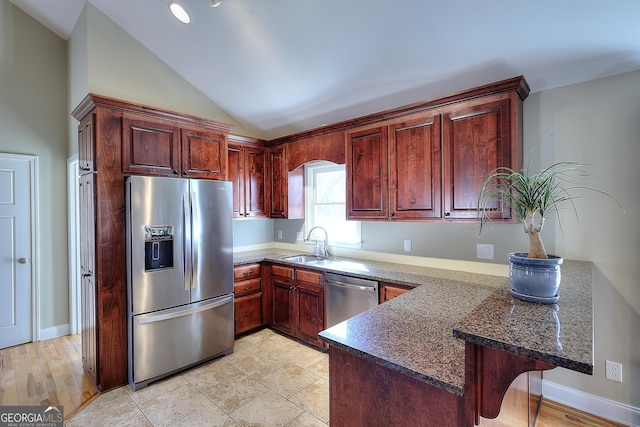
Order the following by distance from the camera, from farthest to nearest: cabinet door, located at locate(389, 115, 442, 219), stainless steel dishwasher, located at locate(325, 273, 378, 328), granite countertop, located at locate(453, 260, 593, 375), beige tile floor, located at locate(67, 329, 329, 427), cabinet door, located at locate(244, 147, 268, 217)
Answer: cabinet door, located at locate(244, 147, 268, 217), stainless steel dishwasher, located at locate(325, 273, 378, 328), cabinet door, located at locate(389, 115, 442, 219), beige tile floor, located at locate(67, 329, 329, 427), granite countertop, located at locate(453, 260, 593, 375)

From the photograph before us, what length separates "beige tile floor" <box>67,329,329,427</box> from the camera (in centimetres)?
218

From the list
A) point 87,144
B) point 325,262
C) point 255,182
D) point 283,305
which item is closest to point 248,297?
point 283,305

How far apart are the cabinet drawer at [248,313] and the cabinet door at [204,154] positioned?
144 cm

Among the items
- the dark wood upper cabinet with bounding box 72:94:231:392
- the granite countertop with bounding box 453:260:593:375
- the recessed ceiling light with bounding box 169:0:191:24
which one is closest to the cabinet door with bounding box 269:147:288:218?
the dark wood upper cabinet with bounding box 72:94:231:392

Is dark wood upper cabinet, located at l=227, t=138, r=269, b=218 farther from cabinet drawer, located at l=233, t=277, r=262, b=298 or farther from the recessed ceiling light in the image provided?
the recessed ceiling light

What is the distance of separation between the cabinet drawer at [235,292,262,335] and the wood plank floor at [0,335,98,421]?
4.44 ft

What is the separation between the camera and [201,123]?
3039mm

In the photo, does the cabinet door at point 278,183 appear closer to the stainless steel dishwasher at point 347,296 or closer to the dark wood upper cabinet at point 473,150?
the stainless steel dishwasher at point 347,296

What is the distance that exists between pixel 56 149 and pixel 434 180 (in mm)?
4289

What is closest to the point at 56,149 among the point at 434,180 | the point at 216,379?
the point at 216,379

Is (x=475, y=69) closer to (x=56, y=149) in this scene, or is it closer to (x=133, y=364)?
(x=133, y=364)

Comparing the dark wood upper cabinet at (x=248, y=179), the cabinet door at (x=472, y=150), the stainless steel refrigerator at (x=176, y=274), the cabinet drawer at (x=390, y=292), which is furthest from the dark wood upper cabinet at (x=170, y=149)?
the cabinet door at (x=472, y=150)

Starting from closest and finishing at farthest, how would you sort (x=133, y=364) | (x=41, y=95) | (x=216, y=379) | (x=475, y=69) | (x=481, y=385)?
(x=481, y=385)
(x=475, y=69)
(x=133, y=364)
(x=216, y=379)
(x=41, y=95)

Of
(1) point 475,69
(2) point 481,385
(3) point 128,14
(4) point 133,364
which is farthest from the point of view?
(3) point 128,14
